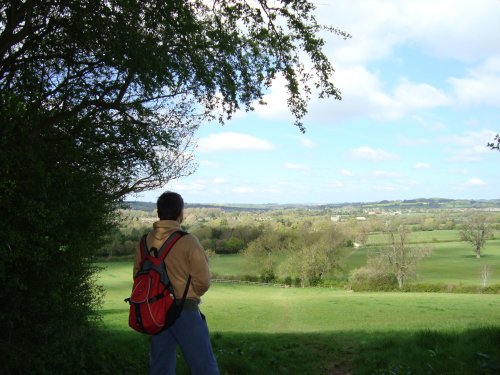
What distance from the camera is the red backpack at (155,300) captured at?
374cm

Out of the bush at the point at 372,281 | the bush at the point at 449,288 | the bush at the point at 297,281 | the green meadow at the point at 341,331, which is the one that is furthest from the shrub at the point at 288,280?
the bush at the point at 449,288

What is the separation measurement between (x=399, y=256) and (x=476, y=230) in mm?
22999

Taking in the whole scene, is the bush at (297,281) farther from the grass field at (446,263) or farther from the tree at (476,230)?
the tree at (476,230)

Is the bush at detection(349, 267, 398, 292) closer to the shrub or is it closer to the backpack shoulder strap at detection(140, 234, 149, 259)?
the shrub

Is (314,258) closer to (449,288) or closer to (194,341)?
(449,288)

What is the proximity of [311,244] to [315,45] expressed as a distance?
58.8 m

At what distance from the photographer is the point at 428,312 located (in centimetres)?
2962

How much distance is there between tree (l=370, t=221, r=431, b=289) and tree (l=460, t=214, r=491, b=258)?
18362 mm

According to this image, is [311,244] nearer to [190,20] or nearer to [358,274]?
[358,274]

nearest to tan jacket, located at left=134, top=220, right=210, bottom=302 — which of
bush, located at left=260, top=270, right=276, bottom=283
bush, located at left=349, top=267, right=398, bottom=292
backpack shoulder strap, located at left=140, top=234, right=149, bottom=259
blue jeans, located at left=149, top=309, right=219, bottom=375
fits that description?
blue jeans, located at left=149, top=309, right=219, bottom=375

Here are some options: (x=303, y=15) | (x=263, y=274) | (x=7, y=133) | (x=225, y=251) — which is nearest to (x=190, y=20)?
(x=303, y=15)

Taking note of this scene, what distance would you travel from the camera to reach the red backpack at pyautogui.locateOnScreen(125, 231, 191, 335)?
3.74m

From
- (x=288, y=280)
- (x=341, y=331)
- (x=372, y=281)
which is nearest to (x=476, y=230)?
(x=372, y=281)

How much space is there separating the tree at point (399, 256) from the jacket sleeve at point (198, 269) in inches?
2219
